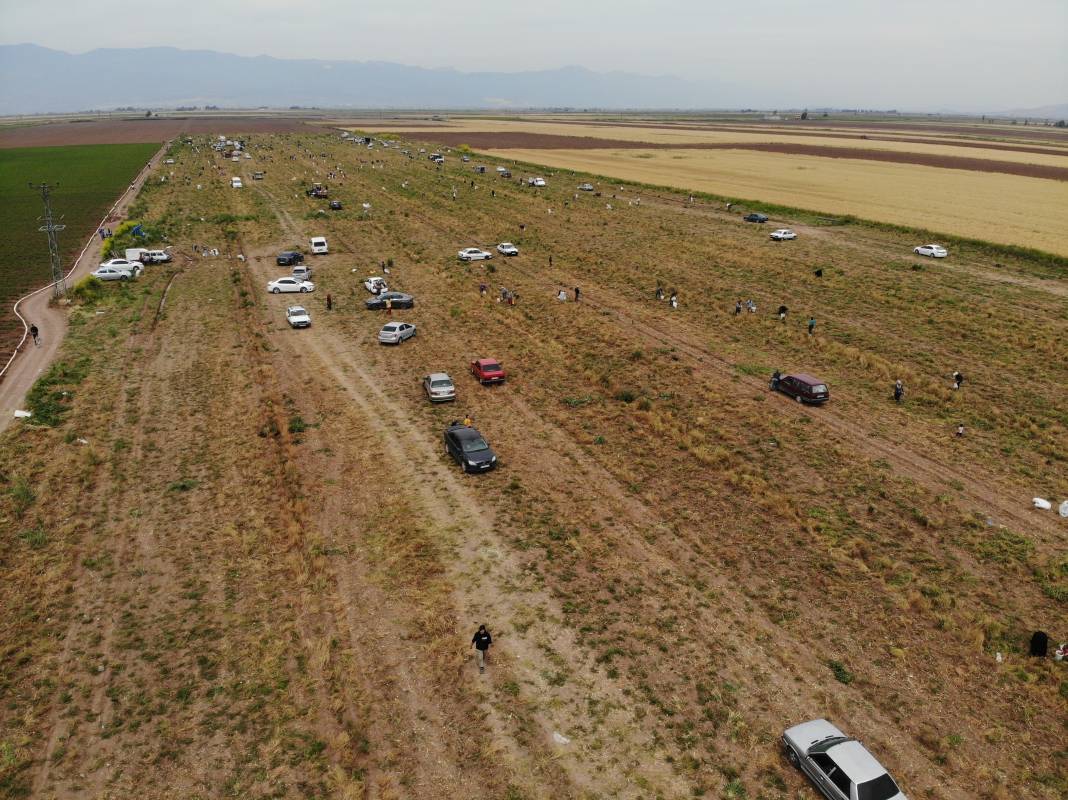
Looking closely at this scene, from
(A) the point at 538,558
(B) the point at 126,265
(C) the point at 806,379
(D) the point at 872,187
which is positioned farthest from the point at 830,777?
(D) the point at 872,187

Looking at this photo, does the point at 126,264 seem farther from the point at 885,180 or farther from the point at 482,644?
the point at 885,180

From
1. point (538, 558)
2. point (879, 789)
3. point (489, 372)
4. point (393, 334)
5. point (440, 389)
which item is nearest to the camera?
point (879, 789)

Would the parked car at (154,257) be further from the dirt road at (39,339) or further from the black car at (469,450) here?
the black car at (469,450)

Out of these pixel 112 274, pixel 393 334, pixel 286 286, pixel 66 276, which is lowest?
pixel 393 334

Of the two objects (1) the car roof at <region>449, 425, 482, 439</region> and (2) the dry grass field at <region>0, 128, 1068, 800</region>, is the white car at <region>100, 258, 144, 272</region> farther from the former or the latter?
(1) the car roof at <region>449, 425, 482, 439</region>

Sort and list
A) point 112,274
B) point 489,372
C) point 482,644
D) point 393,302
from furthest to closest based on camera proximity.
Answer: point 112,274, point 393,302, point 489,372, point 482,644

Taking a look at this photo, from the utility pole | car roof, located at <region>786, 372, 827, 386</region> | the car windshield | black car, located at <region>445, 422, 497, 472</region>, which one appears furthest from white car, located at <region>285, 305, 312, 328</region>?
the car windshield
